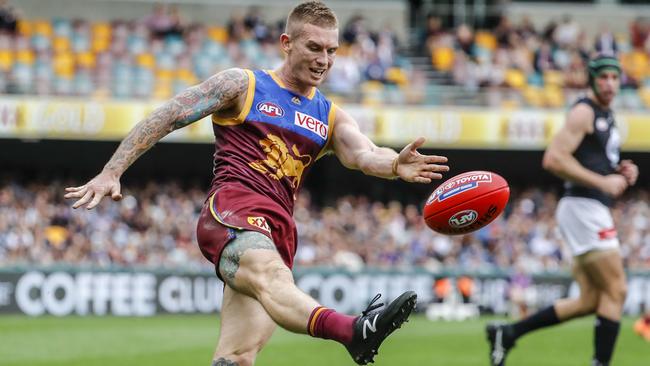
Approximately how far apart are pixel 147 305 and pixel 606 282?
1156 centimetres

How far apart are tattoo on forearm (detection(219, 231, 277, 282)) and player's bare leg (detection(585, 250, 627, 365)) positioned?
3803 mm

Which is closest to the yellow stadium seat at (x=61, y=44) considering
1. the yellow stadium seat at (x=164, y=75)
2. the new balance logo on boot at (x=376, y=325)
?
the yellow stadium seat at (x=164, y=75)

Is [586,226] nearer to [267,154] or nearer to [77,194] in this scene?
[267,154]

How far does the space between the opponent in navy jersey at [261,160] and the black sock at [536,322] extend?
3390 mm

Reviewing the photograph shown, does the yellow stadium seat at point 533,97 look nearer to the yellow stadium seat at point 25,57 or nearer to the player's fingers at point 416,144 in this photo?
the yellow stadium seat at point 25,57

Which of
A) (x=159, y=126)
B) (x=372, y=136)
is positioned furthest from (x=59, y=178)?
(x=159, y=126)

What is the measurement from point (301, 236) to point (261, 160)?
15679mm

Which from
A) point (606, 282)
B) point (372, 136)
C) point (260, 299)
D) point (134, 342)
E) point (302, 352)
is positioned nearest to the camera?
point (260, 299)

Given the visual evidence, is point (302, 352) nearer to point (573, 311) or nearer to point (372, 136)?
point (573, 311)

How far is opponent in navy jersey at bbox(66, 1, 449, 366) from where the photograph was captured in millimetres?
5898

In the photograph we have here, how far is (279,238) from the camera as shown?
6270mm

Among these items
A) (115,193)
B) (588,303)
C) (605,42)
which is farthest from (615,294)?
(605,42)

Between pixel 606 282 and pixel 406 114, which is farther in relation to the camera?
pixel 406 114

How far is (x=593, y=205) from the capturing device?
9.24 metres
